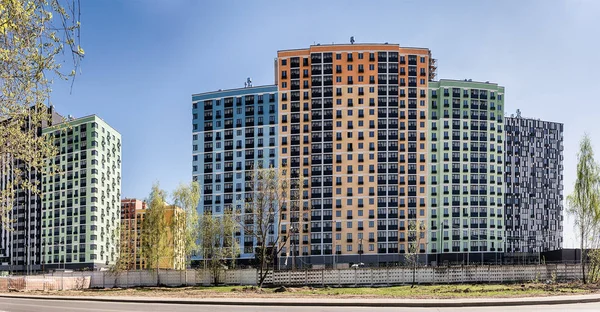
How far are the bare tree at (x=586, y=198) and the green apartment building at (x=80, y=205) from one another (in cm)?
11641

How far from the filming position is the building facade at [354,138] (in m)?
125

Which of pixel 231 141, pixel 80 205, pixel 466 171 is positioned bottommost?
pixel 80 205

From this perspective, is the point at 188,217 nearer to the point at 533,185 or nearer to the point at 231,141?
→ the point at 231,141

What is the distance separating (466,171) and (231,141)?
58515 mm

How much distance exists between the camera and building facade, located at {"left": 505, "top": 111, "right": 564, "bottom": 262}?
169375 mm

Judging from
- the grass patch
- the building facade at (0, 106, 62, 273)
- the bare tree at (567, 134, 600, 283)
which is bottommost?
the building facade at (0, 106, 62, 273)

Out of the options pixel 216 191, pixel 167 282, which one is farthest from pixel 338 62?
pixel 167 282

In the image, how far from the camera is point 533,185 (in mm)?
173125

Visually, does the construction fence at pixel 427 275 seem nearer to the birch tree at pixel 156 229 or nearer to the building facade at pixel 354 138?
the birch tree at pixel 156 229

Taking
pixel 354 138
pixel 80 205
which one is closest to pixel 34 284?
pixel 354 138

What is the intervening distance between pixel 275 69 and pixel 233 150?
25.2 m

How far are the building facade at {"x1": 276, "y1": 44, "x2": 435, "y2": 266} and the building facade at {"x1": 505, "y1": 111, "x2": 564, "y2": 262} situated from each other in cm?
5744

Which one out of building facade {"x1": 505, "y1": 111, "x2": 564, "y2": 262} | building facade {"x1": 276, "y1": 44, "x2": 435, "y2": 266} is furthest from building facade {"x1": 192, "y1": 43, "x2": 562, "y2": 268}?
building facade {"x1": 505, "y1": 111, "x2": 564, "y2": 262}

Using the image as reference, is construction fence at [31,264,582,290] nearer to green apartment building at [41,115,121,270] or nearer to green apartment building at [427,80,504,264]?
green apartment building at [427,80,504,264]
